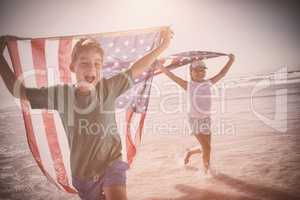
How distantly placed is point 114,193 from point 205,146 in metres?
0.63

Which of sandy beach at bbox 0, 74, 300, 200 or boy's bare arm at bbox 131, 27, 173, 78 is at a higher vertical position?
boy's bare arm at bbox 131, 27, 173, 78

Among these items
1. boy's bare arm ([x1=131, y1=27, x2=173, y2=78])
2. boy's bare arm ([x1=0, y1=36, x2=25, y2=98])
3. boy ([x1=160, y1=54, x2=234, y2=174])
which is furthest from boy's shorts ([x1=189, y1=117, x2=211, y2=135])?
boy's bare arm ([x1=0, y1=36, x2=25, y2=98])

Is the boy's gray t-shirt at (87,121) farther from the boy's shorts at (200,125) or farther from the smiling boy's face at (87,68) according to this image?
the boy's shorts at (200,125)

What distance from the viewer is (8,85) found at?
195 cm

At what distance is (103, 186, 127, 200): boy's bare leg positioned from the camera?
1.93m

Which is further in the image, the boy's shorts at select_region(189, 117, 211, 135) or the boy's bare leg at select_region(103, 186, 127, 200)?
the boy's shorts at select_region(189, 117, 211, 135)

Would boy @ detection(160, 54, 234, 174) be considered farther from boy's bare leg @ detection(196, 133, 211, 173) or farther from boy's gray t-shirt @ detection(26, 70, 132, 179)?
boy's gray t-shirt @ detection(26, 70, 132, 179)

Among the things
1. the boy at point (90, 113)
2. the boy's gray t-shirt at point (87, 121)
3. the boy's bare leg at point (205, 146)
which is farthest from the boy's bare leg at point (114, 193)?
the boy's bare leg at point (205, 146)

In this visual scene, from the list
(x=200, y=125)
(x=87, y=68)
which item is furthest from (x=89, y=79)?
(x=200, y=125)

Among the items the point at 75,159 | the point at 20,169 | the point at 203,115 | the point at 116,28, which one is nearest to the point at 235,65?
the point at 203,115

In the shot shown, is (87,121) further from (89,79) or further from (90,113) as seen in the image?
(89,79)

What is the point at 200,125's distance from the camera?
2.08m

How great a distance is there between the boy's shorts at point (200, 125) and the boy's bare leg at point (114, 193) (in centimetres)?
56

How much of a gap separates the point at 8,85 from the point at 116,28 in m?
0.73
